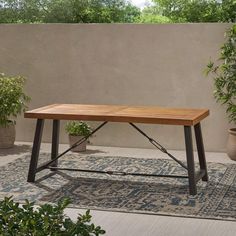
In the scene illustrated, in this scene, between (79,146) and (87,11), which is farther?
(87,11)

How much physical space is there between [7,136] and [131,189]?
2.14 meters

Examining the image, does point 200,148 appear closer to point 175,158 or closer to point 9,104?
point 175,158

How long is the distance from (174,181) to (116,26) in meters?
2.18

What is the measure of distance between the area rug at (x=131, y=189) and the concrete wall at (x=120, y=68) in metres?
0.86

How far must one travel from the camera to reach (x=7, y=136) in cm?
604

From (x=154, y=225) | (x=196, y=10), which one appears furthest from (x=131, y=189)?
(x=196, y=10)

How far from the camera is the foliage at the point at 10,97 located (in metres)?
5.90

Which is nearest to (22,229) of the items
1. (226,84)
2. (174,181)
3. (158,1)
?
(174,181)

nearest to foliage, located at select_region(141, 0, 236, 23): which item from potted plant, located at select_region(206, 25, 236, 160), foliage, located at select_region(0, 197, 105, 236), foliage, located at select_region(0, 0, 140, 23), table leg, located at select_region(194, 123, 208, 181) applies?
foliage, located at select_region(0, 0, 140, 23)

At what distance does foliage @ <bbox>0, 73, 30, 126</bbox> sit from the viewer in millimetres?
5898

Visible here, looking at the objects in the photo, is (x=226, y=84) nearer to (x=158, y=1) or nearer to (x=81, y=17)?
(x=158, y=1)

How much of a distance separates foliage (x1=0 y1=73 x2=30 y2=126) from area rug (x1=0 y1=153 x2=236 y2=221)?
2.45 feet

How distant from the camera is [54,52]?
6293 millimetres

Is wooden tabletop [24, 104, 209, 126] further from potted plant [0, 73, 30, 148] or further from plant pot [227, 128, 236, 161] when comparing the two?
potted plant [0, 73, 30, 148]
